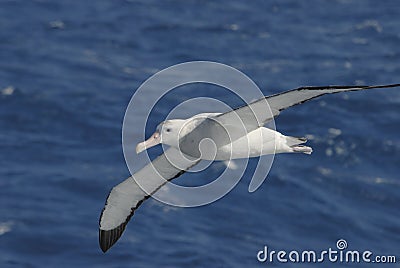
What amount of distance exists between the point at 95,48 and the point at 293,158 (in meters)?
10.1

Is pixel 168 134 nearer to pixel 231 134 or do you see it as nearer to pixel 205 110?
pixel 231 134

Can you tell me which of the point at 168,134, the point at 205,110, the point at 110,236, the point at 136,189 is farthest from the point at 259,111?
the point at 205,110

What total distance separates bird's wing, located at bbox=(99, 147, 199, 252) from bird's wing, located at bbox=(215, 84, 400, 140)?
1227mm

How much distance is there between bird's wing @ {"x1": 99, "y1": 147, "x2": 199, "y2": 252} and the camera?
1847cm

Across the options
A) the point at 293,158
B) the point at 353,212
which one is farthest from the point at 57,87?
the point at 353,212

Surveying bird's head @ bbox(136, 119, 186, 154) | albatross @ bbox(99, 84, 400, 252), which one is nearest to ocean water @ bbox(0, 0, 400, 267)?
bird's head @ bbox(136, 119, 186, 154)

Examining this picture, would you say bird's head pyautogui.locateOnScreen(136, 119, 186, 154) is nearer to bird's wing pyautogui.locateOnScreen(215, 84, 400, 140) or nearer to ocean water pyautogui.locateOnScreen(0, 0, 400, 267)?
bird's wing pyautogui.locateOnScreen(215, 84, 400, 140)

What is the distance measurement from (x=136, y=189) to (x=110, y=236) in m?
1.07

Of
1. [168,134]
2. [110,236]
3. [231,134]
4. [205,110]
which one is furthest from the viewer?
[205,110]

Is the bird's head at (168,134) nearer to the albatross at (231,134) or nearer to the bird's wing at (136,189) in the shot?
the albatross at (231,134)

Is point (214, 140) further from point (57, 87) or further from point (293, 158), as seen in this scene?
point (57, 87)

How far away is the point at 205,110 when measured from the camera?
2908 centimetres

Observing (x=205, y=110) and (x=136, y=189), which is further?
(x=205, y=110)

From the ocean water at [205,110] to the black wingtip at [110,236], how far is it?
6.37m
